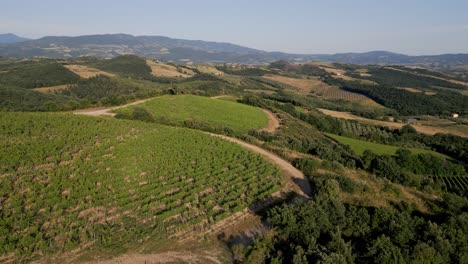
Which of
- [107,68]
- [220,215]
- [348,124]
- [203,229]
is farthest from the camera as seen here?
[107,68]

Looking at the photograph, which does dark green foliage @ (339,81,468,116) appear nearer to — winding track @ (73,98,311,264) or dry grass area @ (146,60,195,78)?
winding track @ (73,98,311,264)

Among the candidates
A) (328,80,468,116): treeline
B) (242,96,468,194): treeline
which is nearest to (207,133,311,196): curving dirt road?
(242,96,468,194): treeline

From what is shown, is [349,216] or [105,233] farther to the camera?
[349,216]

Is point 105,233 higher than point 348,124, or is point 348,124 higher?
point 105,233

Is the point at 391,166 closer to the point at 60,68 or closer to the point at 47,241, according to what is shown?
the point at 47,241

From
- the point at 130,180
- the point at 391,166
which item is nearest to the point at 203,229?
the point at 130,180

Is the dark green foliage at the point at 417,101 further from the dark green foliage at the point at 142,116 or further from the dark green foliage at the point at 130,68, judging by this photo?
the dark green foliage at the point at 130,68

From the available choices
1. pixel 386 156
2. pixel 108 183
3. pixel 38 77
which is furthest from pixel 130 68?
pixel 108 183
